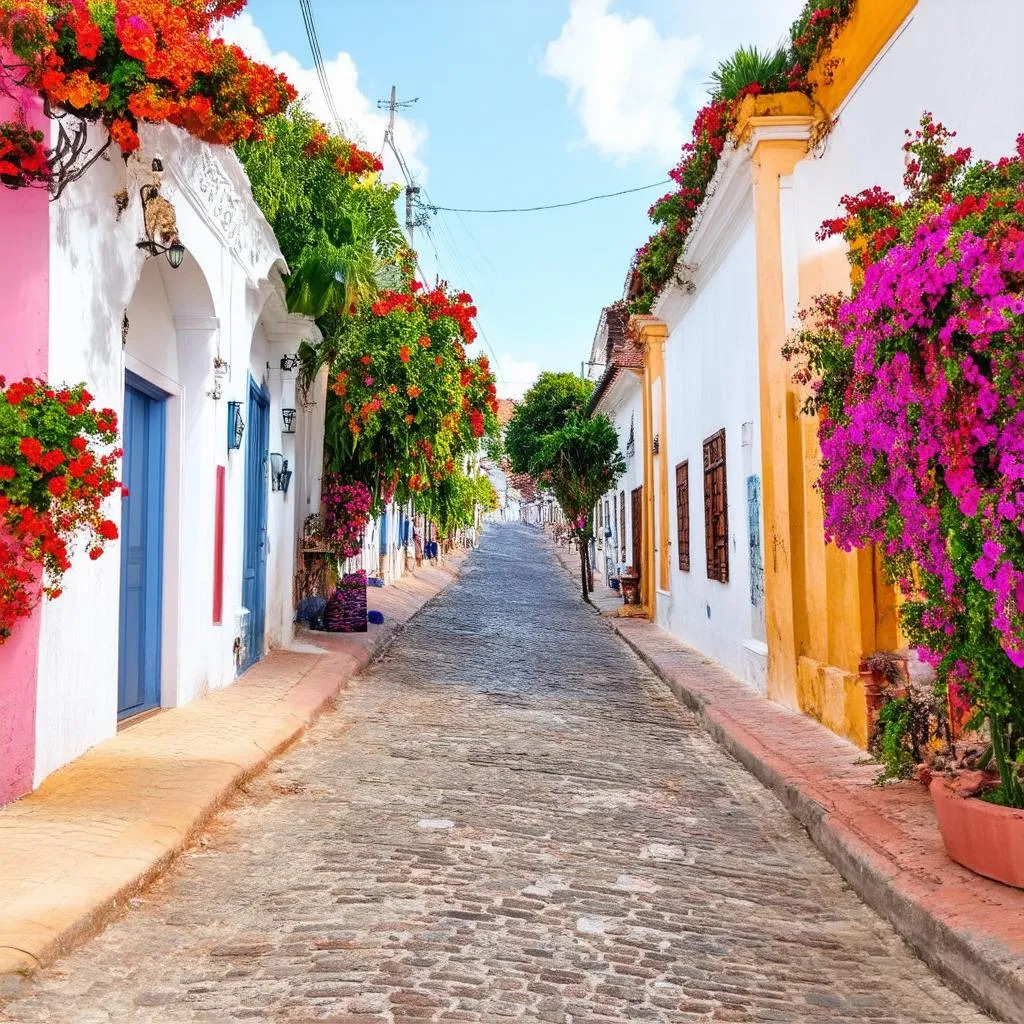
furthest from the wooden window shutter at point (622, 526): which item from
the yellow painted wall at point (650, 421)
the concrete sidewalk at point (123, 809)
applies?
the concrete sidewalk at point (123, 809)

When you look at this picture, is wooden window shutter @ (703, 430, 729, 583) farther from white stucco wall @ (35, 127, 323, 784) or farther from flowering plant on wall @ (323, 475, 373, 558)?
white stucco wall @ (35, 127, 323, 784)

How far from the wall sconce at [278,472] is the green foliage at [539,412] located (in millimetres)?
20428

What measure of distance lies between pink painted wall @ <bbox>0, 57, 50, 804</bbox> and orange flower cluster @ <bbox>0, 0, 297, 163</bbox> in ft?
0.82

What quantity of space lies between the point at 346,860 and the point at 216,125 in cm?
394

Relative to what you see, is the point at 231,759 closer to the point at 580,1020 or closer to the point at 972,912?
the point at 580,1020

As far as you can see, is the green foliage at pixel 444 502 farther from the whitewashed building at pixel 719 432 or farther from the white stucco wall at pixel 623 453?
the white stucco wall at pixel 623 453

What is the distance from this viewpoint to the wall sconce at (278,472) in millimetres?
11582

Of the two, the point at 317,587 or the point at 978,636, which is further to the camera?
the point at 317,587

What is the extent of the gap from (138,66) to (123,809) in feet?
11.8

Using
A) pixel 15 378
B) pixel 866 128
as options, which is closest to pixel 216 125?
A: pixel 15 378

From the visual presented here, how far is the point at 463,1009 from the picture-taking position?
3.19 meters

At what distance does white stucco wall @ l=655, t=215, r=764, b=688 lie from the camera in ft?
33.0

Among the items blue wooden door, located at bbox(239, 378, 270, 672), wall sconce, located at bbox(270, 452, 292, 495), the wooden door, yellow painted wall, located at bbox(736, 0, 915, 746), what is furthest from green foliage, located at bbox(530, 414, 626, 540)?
yellow painted wall, located at bbox(736, 0, 915, 746)

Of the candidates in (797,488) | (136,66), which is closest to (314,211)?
(797,488)
